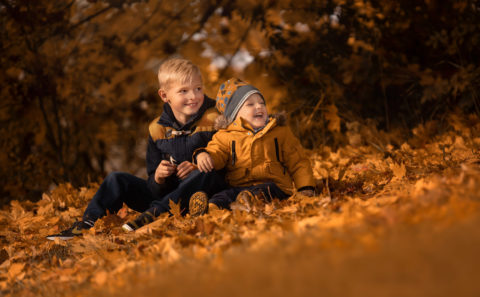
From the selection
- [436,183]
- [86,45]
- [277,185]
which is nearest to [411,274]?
[436,183]

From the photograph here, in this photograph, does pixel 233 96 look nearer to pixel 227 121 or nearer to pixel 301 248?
pixel 227 121

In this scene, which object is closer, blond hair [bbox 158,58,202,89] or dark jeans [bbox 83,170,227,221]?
dark jeans [bbox 83,170,227,221]

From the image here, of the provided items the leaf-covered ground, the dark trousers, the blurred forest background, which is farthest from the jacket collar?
the blurred forest background

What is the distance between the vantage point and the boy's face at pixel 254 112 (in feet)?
9.25

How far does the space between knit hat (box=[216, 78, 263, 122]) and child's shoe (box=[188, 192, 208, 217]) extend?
0.54m

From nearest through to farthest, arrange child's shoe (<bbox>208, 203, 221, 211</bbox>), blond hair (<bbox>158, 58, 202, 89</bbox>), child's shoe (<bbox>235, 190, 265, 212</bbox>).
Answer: child's shoe (<bbox>235, 190, 265, 212</bbox>), child's shoe (<bbox>208, 203, 221, 211</bbox>), blond hair (<bbox>158, 58, 202, 89</bbox>)

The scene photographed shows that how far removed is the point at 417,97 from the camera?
185 inches

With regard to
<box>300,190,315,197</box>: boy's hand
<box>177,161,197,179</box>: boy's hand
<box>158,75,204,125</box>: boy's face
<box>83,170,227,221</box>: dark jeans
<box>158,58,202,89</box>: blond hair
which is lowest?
<box>300,190,315,197</box>: boy's hand

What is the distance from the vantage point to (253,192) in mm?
2662

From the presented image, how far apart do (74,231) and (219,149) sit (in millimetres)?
995

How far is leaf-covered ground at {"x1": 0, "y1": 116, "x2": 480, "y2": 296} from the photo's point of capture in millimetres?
1101

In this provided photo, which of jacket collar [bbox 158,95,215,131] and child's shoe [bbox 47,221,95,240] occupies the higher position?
jacket collar [bbox 158,95,215,131]

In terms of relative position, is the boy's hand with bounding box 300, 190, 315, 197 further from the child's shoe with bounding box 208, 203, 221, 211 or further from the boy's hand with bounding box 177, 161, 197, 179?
the boy's hand with bounding box 177, 161, 197, 179

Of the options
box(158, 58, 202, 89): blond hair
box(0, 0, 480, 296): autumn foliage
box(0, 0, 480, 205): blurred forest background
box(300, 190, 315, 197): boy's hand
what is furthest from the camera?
box(0, 0, 480, 205): blurred forest background
